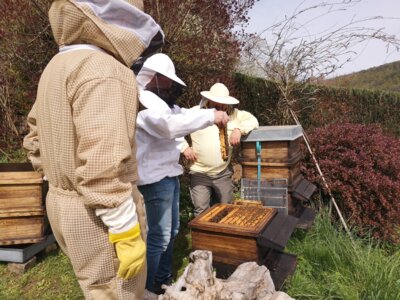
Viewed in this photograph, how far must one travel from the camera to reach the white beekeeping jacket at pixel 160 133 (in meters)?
2.14

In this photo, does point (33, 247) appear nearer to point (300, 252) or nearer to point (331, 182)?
point (300, 252)

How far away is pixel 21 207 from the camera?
3.07 meters

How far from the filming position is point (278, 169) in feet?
10.0

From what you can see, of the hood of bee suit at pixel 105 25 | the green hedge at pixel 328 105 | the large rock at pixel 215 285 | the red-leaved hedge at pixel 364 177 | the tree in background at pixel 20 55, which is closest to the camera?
the hood of bee suit at pixel 105 25

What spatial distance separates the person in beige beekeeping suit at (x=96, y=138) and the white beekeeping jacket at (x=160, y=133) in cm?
64

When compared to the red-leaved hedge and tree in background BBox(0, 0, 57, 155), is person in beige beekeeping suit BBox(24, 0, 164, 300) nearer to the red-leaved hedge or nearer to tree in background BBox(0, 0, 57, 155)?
the red-leaved hedge

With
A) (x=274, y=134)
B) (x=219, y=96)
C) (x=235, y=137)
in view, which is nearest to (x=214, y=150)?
(x=235, y=137)

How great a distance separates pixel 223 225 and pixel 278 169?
1084 mm

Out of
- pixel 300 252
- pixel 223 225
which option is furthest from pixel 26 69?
pixel 300 252

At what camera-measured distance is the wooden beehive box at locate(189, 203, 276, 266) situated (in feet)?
6.98

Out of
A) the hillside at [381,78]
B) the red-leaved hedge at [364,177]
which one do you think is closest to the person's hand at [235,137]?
the red-leaved hedge at [364,177]

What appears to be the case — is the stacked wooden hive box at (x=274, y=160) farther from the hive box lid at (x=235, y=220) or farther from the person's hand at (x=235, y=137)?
the hive box lid at (x=235, y=220)

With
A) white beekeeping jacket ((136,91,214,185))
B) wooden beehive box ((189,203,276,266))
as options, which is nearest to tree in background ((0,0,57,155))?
white beekeeping jacket ((136,91,214,185))

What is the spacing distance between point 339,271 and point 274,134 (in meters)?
1.25
